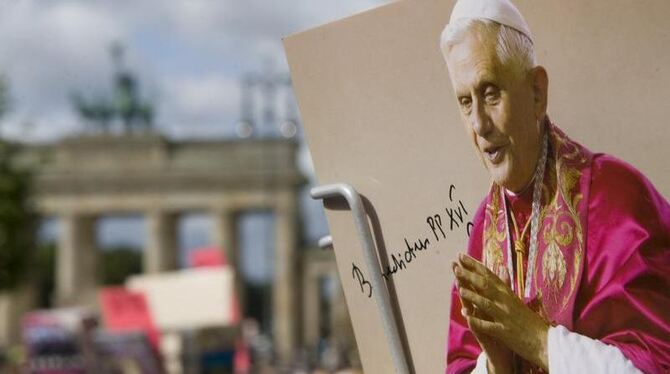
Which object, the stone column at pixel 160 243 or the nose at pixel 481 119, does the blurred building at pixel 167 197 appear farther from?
the nose at pixel 481 119

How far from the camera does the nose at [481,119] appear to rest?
3.05 metres

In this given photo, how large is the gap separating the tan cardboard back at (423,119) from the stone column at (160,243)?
60031 mm

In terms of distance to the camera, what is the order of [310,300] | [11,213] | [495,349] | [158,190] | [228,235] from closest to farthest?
[495,349] → [11,213] → [228,235] → [158,190] → [310,300]

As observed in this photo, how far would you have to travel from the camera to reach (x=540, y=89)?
3.01 m

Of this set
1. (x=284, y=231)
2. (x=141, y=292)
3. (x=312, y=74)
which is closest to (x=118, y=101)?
(x=284, y=231)

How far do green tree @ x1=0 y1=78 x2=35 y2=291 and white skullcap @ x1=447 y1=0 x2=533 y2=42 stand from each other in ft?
99.4

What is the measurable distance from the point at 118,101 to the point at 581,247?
6315cm

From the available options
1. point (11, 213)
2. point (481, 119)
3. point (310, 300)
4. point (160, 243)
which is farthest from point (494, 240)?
point (310, 300)

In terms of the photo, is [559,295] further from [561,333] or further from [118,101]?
[118,101]

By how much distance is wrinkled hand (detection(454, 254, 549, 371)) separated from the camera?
2.94 meters

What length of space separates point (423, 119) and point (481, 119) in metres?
0.25

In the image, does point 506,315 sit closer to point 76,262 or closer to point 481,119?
point 481,119

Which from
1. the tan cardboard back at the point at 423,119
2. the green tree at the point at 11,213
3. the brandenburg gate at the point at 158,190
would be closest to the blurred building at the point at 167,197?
Result: the brandenburg gate at the point at 158,190

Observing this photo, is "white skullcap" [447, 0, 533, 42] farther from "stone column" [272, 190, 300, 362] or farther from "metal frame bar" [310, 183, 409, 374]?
"stone column" [272, 190, 300, 362]
